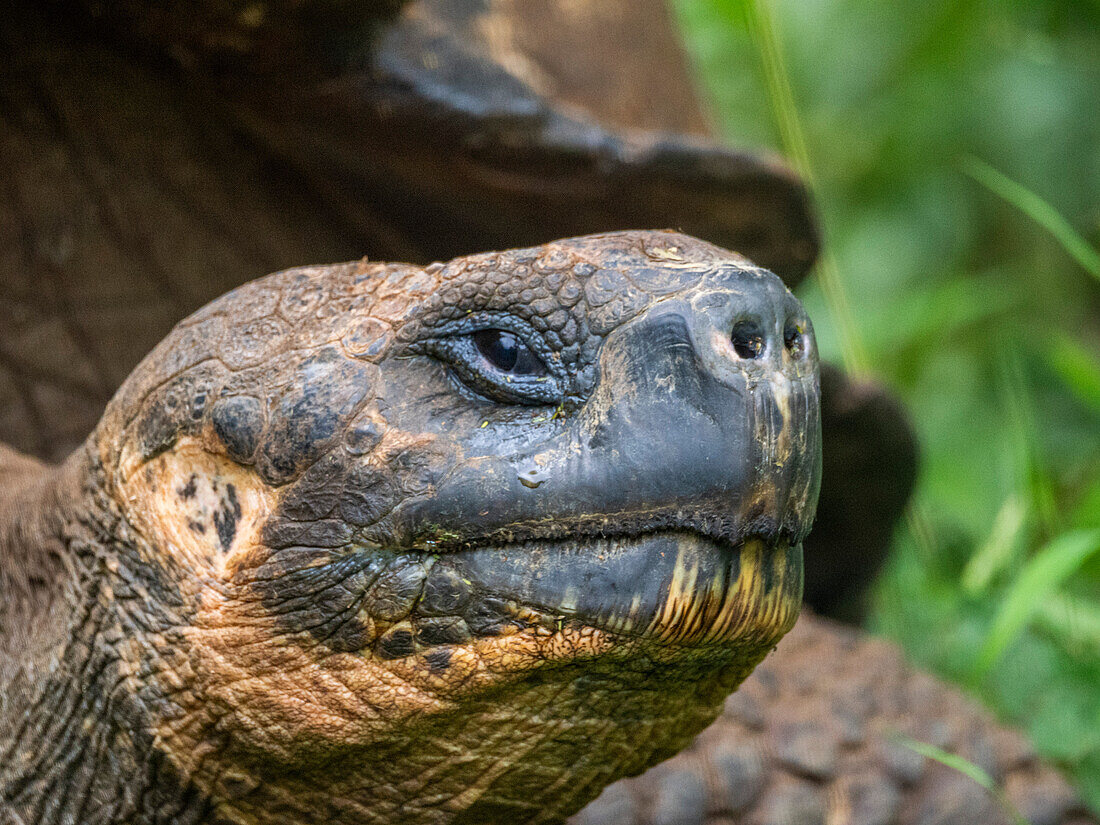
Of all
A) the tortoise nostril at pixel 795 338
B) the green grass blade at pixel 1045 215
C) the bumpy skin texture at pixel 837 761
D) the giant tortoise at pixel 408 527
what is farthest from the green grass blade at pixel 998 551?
the tortoise nostril at pixel 795 338

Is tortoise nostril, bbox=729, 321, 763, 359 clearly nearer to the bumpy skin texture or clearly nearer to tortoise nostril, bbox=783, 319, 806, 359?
tortoise nostril, bbox=783, 319, 806, 359

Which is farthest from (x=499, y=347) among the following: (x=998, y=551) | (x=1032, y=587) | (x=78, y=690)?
(x=998, y=551)

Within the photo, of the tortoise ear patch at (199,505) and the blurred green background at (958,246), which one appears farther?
the blurred green background at (958,246)

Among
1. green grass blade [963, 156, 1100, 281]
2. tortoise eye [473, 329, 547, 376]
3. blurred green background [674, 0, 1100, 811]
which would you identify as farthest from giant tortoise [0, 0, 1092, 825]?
blurred green background [674, 0, 1100, 811]

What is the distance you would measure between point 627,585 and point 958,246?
5.34m

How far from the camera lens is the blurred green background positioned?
309 cm

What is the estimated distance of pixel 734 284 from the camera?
1073mm

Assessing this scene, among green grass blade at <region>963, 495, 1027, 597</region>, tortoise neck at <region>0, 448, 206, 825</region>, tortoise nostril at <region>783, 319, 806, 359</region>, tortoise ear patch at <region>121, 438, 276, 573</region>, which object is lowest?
tortoise neck at <region>0, 448, 206, 825</region>

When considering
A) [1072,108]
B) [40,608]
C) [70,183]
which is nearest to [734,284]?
[40,608]

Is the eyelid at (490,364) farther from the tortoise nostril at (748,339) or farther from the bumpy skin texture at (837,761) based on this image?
the bumpy skin texture at (837,761)

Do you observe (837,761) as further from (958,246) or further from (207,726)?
(958,246)

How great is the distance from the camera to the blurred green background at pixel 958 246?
10.2ft

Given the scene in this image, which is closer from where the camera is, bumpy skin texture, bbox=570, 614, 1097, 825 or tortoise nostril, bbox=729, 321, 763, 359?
tortoise nostril, bbox=729, 321, 763, 359

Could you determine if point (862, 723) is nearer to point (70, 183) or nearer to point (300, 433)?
point (300, 433)
